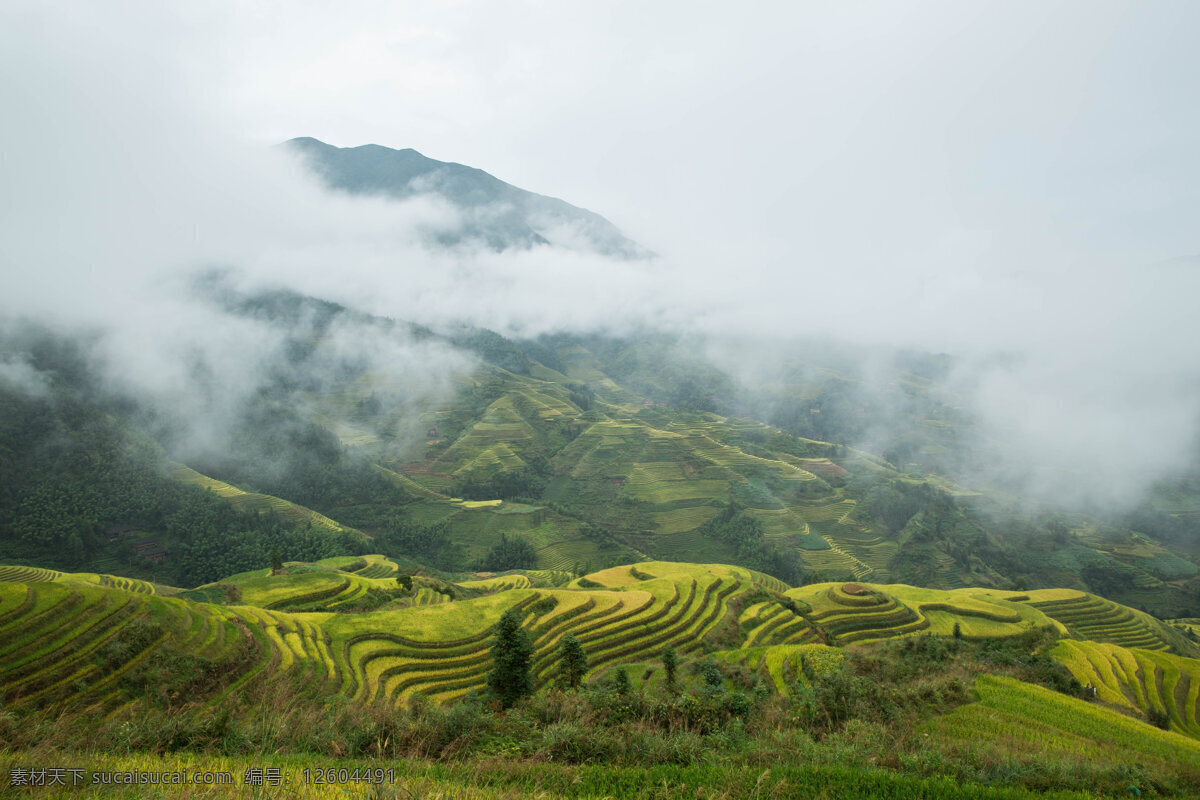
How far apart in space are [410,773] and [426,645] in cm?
2507

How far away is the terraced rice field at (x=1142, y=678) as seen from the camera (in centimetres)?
2281

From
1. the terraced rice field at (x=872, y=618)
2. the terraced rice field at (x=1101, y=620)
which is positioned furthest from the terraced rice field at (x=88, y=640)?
the terraced rice field at (x=1101, y=620)

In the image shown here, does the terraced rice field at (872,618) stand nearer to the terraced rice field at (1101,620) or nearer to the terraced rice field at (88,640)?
the terraced rice field at (1101,620)

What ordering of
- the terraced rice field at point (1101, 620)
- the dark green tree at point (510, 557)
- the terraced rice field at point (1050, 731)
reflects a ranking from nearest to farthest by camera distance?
the terraced rice field at point (1050, 731), the terraced rice field at point (1101, 620), the dark green tree at point (510, 557)

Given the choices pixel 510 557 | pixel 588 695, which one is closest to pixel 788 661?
pixel 588 695

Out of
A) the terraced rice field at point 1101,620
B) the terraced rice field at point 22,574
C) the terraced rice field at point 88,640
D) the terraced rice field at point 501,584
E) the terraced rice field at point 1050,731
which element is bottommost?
the terraced rice field at point 22,574

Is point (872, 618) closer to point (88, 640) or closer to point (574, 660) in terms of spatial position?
point (574, 660)

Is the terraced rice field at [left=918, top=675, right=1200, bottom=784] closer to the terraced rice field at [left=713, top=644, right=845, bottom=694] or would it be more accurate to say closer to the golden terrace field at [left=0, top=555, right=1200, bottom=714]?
the terraced rice field at [left=713, top=644, right=845, bottom=694]

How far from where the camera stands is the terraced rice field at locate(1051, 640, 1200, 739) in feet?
74.8

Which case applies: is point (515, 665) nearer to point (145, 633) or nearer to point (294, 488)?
point (145, 633)

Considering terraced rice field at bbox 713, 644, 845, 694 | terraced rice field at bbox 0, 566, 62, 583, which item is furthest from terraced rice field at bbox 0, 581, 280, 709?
terraced rice field at bbox 0, 566, 62, 583

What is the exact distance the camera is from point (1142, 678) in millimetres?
26344

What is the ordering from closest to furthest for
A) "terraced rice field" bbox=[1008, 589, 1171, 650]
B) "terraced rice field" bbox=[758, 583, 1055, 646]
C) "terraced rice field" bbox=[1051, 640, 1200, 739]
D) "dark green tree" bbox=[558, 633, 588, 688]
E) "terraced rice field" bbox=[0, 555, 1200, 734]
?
1. "terraced rice field" bbox=[0, 555, 1200, 734]
2. "dark green tree" bbox=[558, 633, 588, 688]
3. "terraced rice field" bbox=[1051, 640, 1200, 739]
4. "terraced rice field" bbox=[758, 583, 1055, 646]
5. "terraced rice field" bbox=[1008, 589, 1171, 650]

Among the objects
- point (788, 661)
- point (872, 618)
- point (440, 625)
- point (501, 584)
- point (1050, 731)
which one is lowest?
point (501, 584)
